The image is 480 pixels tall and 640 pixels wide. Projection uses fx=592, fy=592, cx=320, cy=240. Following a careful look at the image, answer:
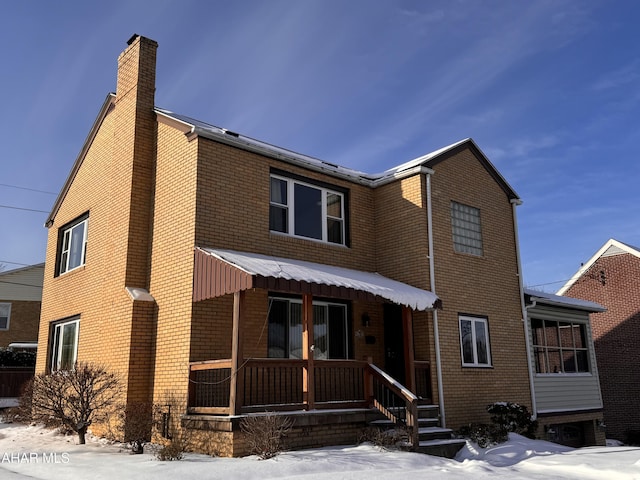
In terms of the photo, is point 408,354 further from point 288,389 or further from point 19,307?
point 19,307

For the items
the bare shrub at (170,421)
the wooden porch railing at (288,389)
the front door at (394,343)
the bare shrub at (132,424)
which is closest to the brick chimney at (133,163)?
the bare shrub at (132,424)

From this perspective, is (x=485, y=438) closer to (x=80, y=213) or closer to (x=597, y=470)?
(x=597, y=470)

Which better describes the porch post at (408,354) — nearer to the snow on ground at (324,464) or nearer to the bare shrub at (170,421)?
the snow on ground at (324,464)

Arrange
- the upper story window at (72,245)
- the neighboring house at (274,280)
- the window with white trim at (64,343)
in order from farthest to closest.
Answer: the upper story window at (72,245)
the window with white trim at (64,343)
the neighboring house at (274,280)

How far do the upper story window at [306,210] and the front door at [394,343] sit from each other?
215 centimetres

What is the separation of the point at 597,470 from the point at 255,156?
8.93 m

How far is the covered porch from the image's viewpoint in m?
10.2

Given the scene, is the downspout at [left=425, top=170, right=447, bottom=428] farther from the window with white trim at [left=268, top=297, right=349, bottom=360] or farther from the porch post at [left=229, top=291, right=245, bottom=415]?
the porch post at [left=229, top=291, right=245, bottom=415]

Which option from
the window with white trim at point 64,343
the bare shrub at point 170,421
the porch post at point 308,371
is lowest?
the bare shrub at point 170,421

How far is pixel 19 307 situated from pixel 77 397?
75.1 feet

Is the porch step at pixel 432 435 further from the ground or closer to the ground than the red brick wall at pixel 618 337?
closer to the ground

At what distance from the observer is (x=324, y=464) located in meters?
8.76

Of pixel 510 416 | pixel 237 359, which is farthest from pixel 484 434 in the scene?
pixel 237 359

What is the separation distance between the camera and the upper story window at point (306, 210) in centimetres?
1371
